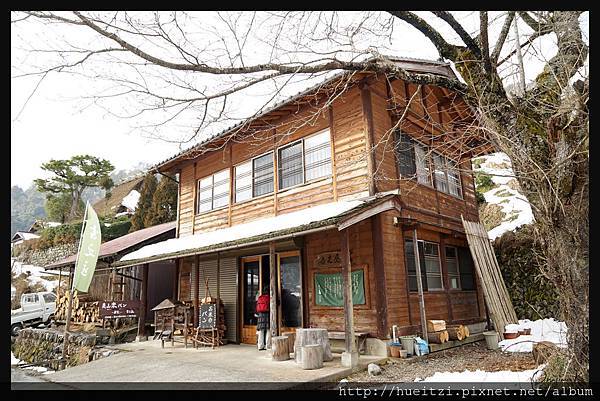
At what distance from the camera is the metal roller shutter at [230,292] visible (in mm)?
10820

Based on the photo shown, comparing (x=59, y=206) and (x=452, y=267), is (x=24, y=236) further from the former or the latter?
(x=452, y=267)

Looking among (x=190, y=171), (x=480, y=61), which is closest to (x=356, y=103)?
(x=480, y=61)

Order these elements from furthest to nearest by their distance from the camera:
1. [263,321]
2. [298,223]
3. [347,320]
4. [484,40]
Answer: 1. [263,321]
2. [298,223]
3. [347,320]
4. [484,40]

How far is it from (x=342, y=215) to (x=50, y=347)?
1277 cm

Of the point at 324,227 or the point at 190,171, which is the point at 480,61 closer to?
the point at 324,227

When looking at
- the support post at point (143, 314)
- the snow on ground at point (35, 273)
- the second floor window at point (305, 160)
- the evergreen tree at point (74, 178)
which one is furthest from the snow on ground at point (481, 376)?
the evergreen tree at point (74, 178)

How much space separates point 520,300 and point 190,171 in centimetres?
1140

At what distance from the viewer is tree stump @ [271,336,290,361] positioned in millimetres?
7523

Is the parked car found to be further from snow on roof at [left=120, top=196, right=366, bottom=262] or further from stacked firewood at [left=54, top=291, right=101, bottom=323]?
snow on roof at [left=120, top=196, right=366, bottom=262]

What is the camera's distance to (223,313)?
10758 mm

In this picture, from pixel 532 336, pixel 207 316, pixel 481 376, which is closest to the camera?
pixel 481 376

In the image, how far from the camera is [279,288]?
960 centimetres

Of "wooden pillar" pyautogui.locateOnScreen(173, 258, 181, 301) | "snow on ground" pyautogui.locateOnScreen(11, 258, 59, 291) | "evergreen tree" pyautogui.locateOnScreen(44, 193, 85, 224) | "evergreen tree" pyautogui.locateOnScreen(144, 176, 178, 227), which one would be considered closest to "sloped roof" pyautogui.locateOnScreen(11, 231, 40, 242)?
"evergreen tree" pyautogui.locateOnScreen(44, 193, 85, 224)

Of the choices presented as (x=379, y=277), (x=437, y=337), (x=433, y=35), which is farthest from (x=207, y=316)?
(x=433, y=35)
